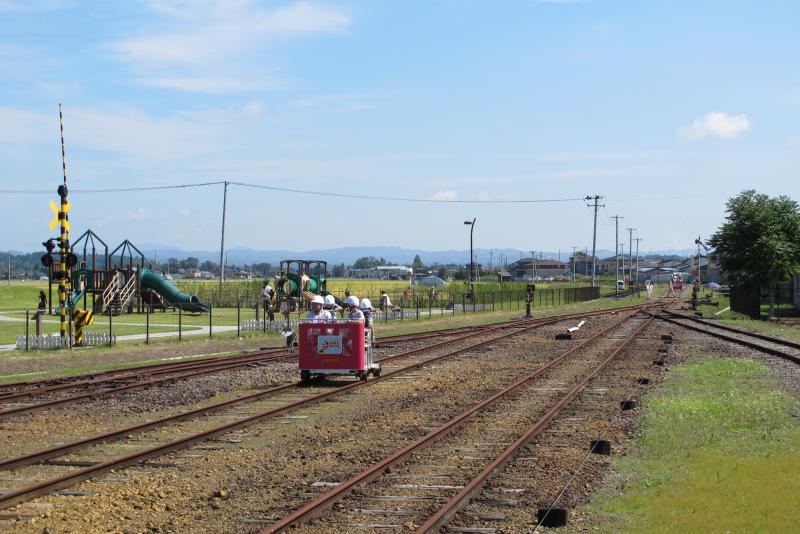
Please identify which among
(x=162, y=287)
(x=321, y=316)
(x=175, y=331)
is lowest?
(x=175, y=331)

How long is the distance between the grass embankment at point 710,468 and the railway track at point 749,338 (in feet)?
36.9

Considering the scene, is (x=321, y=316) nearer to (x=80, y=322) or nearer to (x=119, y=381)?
(x=119, y=381)

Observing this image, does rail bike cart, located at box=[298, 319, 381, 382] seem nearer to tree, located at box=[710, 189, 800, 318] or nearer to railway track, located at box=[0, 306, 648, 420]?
railway track, located at box=[0, 306, 648, 420]

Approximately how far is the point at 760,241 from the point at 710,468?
45.7m

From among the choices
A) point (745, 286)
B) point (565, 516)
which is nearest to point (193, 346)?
point (565, 516)

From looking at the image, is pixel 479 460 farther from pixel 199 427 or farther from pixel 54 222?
pixel 54 222

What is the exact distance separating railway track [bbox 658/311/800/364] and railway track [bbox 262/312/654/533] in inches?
510

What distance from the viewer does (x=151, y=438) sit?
14.2 metres

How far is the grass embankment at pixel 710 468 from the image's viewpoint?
360 inches

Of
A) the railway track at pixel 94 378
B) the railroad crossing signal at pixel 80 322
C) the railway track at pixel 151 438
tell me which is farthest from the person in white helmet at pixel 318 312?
the railroad crossing signal at pixel 80 322

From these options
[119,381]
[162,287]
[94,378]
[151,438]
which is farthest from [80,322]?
[162,287]

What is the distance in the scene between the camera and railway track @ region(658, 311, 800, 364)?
30234mm

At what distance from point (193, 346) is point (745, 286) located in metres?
36.0

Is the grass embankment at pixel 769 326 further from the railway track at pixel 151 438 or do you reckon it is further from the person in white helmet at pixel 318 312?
the railway track at pixel 151 438
